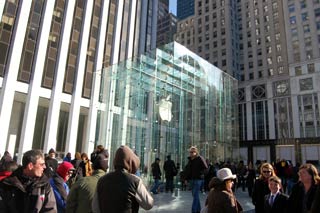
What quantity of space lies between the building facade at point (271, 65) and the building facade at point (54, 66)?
1378 inches

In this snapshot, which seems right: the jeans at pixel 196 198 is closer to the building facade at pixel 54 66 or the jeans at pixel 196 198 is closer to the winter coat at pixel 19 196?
the winter coat at pixel 19 196

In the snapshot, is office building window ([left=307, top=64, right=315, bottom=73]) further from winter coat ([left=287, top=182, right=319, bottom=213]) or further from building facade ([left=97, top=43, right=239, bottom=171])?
winter coat ([left=287, top=182, right=319, bottom=213])

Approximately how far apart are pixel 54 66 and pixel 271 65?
169 feet

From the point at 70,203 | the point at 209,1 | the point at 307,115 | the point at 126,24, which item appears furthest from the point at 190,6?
the point at 70,203

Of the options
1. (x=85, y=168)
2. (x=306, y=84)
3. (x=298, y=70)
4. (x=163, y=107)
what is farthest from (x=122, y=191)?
(x=298, y=70)

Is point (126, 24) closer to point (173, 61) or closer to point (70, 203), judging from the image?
point (173, 61)

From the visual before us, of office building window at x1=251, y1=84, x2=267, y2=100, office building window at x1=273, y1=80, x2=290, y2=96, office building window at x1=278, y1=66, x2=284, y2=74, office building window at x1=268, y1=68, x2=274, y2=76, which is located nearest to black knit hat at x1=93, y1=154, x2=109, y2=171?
office building window at x1=273, y1=80, x2=290, y2=96

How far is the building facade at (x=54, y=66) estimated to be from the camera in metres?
22.6

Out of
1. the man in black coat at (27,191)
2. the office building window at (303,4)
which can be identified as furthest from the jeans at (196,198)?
the office building window at (303,4)

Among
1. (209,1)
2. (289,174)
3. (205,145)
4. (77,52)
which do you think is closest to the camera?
(289,174)

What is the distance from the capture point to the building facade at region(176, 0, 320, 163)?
164ft

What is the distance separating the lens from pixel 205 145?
1975 centimetres

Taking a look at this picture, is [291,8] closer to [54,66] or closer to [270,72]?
[270,72]

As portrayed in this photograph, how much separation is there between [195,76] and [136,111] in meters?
5.23
